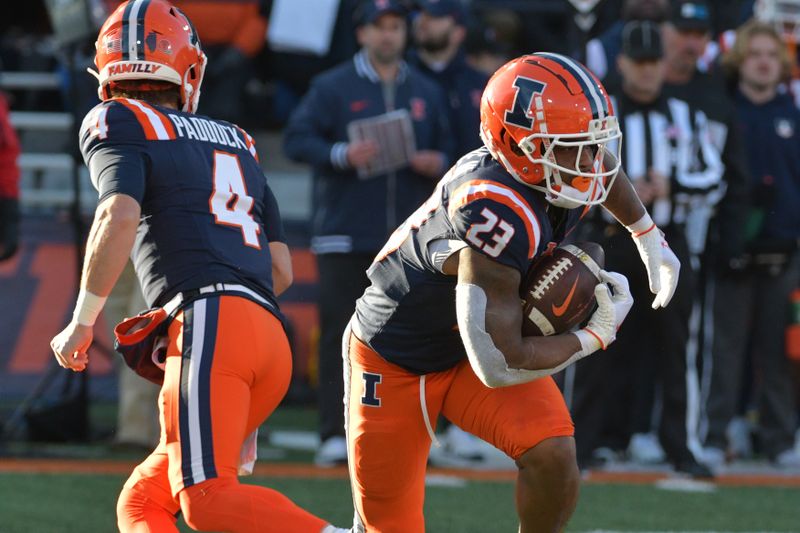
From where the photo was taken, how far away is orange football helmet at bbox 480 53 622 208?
3834mm

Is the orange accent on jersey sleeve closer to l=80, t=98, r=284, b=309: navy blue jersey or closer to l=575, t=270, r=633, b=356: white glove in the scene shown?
l=575, t=270, r=633, b=356: white glove

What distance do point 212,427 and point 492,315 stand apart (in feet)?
2.64

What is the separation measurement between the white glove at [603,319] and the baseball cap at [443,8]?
155 inches

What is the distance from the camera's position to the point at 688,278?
667 cm

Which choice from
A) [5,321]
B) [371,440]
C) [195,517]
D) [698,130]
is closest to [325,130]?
[698,130]

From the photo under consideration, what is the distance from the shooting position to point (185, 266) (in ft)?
12.7

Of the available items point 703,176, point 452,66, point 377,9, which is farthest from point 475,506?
point 452,66

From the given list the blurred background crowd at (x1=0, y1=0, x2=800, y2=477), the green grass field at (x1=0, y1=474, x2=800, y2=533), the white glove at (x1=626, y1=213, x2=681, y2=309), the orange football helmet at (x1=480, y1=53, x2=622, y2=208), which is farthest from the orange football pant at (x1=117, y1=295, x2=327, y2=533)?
the blurred background crowd at (x1=0, y1=0, x2=800, y2=477)

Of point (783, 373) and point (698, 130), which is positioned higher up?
point (698, 130)

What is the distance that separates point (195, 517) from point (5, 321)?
4941 mm

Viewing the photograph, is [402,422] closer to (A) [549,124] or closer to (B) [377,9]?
(A) [549,124]

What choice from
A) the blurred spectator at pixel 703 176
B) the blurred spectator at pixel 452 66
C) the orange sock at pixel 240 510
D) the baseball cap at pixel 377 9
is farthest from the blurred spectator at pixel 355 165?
the orange sock at pixel 240 510

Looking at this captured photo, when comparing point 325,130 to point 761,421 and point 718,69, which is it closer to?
point 718,69

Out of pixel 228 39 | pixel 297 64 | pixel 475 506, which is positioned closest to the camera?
pixel 475 506
